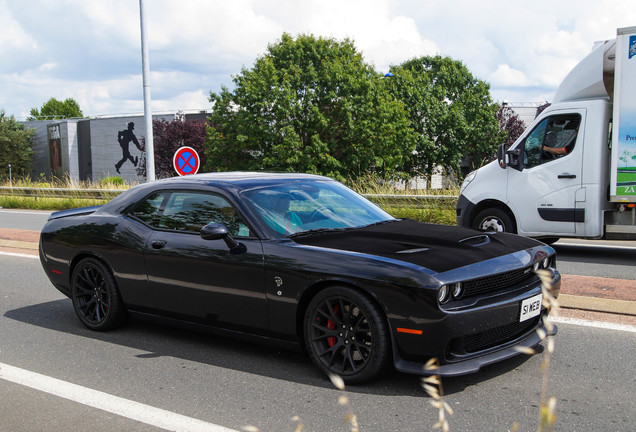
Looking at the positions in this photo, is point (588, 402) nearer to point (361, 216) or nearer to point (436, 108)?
point (361, 216)

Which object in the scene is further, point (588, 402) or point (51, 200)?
point (51, 200)

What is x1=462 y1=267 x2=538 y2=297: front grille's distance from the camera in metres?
3.82

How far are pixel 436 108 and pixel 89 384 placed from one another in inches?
2141

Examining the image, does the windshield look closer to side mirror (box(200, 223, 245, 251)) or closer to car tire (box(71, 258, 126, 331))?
side mirror (box(200, 223, 245, 251))

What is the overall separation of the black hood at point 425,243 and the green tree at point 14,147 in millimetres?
64775

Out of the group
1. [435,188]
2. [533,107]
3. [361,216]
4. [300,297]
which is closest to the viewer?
[300,297]

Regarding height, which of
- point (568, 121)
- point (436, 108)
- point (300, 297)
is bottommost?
point (300, 297)

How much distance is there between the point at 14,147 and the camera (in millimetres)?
64812

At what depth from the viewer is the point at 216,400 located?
12.6 ft

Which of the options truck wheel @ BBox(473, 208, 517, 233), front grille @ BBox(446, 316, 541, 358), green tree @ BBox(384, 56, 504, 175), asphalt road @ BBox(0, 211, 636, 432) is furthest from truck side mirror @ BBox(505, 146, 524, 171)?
green tree @ BBox(384, 56, 504, 175)

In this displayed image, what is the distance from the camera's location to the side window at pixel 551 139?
914 cm

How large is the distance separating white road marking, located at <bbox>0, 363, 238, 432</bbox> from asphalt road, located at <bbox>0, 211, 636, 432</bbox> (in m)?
0.01

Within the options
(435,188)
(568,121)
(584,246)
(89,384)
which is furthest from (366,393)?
(435,188)

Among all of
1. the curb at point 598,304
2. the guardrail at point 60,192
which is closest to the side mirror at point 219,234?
the curb at point 598,304
